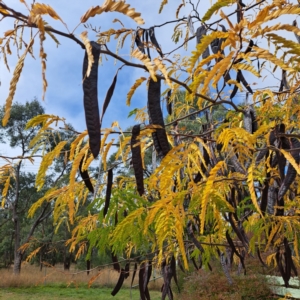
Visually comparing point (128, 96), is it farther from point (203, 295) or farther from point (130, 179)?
point (203, 295)

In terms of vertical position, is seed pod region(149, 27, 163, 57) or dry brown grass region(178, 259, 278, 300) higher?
seed pod region(149, 27, 163, 57)

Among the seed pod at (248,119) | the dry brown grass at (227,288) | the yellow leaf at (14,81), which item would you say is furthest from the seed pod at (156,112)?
the dry brown grass at (227,288)

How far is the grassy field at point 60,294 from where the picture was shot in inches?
439

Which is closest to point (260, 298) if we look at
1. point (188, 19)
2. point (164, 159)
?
point (188, 19)

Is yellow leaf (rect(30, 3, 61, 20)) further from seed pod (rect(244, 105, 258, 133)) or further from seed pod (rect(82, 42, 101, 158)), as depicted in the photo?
seed pod (rect(244, 105, 258, 133))

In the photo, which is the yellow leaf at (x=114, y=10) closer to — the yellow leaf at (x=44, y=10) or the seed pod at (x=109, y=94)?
the yellow leaf at (x=44, y=10)

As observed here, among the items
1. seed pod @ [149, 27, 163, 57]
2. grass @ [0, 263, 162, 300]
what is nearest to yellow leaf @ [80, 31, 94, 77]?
seed pod @ [149, 27, 163, 57]

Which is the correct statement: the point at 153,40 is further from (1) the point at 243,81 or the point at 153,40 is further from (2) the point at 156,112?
(2) the point at 156,112

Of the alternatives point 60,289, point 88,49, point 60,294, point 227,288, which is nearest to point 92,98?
point 88,49

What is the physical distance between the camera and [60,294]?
40.2 feet

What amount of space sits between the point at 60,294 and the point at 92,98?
518 inches

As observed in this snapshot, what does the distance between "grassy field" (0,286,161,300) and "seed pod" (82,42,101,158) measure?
10854 mm

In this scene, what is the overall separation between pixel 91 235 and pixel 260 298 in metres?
7.09

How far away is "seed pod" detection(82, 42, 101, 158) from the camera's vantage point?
0.62 m
